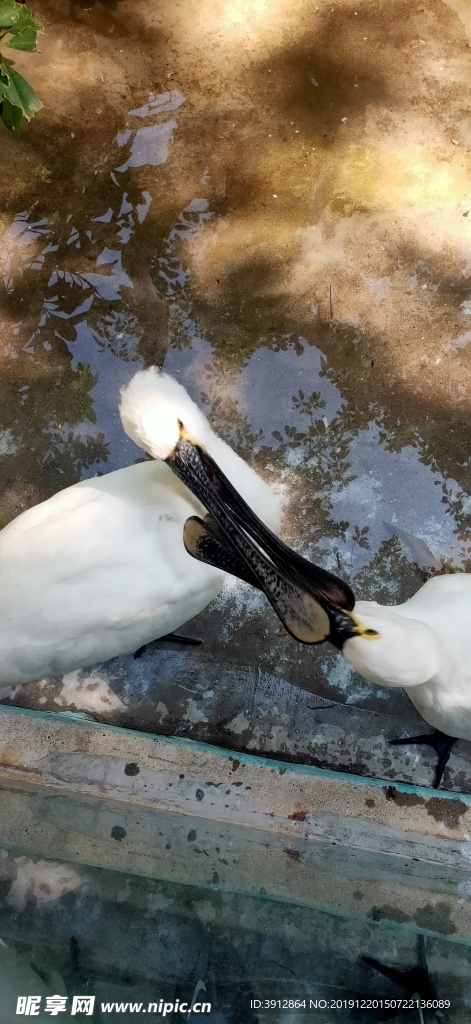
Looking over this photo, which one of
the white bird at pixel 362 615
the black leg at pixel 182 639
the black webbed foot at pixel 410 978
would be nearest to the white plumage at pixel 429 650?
the white bird at pixel 362 615

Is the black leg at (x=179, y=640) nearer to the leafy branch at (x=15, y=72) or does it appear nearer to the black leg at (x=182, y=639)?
the black leg at (x=182, y=639)

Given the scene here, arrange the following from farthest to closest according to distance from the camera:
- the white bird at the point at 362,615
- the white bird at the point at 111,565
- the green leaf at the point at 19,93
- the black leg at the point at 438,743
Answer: the green leaf at the point at 19,93, the black leg at the point at 438,743, the white bird at the point at 111,565, the white bird at the point at 362,615

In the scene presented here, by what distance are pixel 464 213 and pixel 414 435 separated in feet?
3.67

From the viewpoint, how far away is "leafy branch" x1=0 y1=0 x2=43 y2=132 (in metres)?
3.00

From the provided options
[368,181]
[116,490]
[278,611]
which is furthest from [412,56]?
[278,611]

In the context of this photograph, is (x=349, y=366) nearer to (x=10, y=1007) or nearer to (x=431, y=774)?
(x=431, y=774)

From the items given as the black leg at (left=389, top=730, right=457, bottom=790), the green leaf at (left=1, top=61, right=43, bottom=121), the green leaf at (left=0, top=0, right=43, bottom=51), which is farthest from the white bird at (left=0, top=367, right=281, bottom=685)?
the green leaf at (left=0, top=0, right=43, bottom=51)

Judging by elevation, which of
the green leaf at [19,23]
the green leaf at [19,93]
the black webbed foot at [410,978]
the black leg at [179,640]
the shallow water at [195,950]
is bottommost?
the black leg at [179,640]

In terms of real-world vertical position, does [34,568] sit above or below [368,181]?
below

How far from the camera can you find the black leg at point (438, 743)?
2.94 meters

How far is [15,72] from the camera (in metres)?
3.17

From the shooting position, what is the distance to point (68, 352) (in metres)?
3.67

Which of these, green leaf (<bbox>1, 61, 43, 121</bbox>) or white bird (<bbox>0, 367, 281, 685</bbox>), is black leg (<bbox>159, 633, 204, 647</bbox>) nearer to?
white bird (<bbox>0, 367, 281, 685</bbox>)

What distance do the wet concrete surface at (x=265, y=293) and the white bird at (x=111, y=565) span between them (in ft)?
2.34
